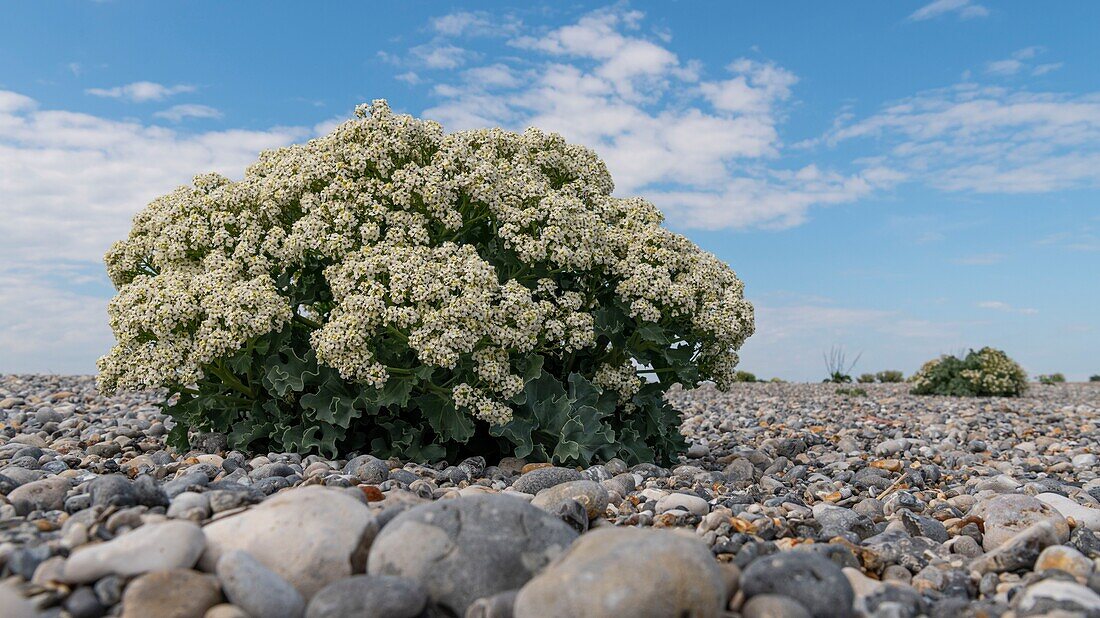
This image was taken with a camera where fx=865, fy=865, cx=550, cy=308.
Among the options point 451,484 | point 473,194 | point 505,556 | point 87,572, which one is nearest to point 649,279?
point 473,194

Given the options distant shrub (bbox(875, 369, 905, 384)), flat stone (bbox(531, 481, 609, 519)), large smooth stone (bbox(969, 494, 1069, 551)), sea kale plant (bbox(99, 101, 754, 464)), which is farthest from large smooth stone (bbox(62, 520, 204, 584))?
distant shrub (bbox(875, 369, 905, 384))

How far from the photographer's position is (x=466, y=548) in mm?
3869

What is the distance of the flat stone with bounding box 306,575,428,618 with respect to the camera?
3.41 meters

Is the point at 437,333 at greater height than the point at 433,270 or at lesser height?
lesser

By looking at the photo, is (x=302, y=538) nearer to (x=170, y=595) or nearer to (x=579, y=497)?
(x=170, y=595)

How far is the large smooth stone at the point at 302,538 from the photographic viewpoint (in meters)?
3.90

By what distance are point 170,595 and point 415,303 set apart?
3.54 metres

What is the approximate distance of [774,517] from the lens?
19.0ft

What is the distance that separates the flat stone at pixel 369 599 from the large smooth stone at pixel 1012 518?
410 centimetres

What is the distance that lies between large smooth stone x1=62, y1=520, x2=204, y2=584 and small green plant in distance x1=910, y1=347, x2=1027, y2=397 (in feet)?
65.5

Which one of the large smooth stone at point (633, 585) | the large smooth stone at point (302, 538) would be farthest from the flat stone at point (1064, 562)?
the large smooth stone at point (302, 538)

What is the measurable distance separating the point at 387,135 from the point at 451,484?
10.3 feet

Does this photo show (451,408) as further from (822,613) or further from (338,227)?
(822,613)

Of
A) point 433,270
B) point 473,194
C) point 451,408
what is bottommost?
point 451,408
